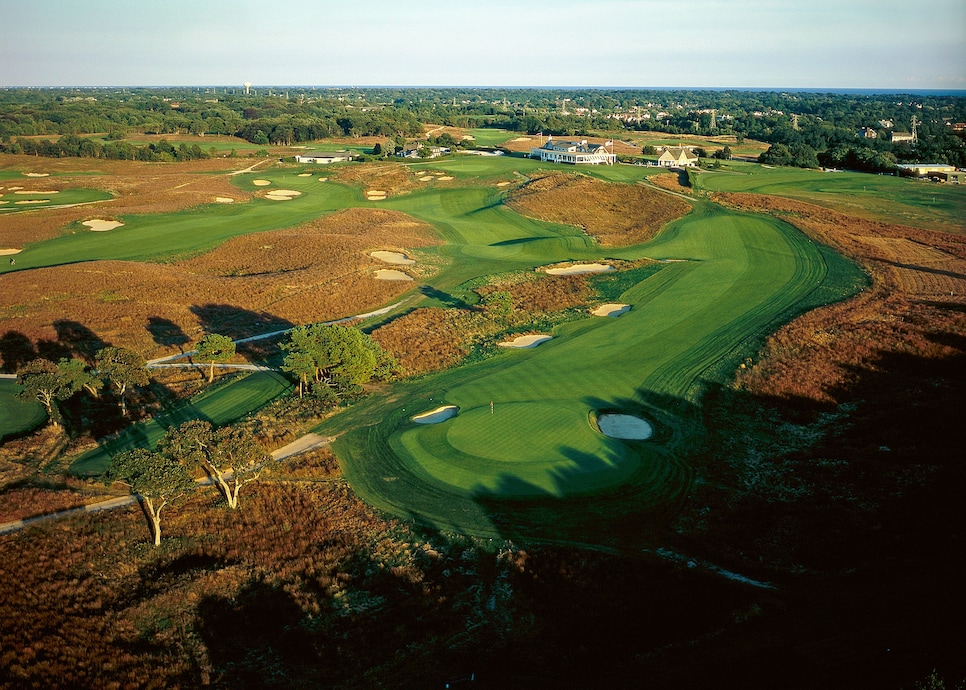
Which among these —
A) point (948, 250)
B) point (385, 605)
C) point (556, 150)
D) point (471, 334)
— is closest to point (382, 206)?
point (556, 150)

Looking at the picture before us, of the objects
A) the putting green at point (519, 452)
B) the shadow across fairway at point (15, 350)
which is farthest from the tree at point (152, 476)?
the shadow across fairway at point (15, 350)

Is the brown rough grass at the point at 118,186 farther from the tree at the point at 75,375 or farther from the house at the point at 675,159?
the house at the point at 675,159

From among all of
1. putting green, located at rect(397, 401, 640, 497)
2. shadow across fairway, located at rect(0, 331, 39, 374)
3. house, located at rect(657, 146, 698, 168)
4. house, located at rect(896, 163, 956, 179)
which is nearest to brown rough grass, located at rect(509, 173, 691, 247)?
house, located at rect(657, 146, 698, 168)

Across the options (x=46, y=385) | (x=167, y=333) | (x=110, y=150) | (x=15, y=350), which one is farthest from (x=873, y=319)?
(x=110, y=150)

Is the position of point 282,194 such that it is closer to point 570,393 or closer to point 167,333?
point 167,333

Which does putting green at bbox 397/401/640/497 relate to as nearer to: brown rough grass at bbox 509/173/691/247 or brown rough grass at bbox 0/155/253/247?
brown rough grass at bbox 509/173/691/247

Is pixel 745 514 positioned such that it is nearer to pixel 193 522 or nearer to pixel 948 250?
pixel 193 522
